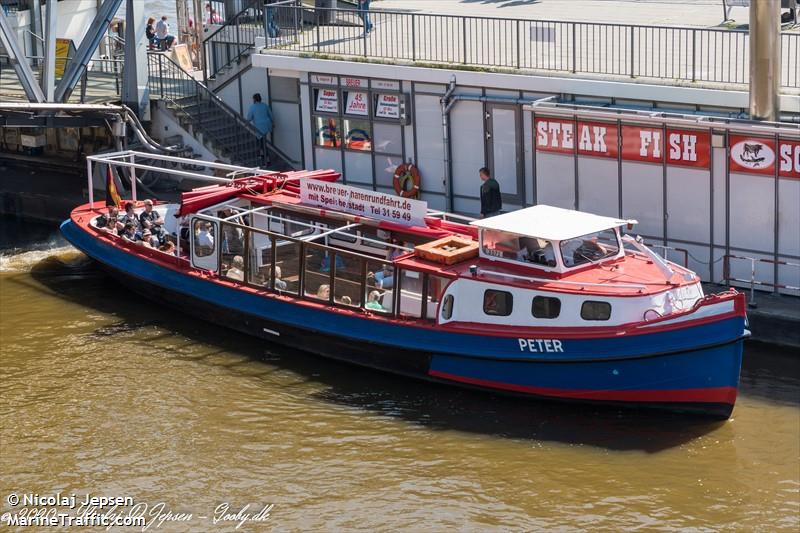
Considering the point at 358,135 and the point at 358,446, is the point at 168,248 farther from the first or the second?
the point at 358,446

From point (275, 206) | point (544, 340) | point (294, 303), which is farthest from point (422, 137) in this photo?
point (544, 340)

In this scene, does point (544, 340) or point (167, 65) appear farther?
point (167, 65)

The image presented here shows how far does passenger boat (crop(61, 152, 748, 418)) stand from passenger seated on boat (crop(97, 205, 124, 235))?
2.26 metres

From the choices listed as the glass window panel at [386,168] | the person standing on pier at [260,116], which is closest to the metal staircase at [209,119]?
the person standing on pier at [260,116]

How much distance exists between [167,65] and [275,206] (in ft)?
31.0

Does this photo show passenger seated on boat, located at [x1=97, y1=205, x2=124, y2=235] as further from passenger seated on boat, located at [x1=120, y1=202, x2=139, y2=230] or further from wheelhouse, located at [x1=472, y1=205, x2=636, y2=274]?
wheelhouse, located at [x1=472, y1=205, x2=636, y2=274]

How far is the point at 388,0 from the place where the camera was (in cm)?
3406

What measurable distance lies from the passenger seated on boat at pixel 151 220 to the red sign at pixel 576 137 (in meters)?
7.67

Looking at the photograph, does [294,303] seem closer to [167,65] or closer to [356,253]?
[356,253]

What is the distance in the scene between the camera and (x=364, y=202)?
23.0 meters

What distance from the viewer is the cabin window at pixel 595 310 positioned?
19531mm

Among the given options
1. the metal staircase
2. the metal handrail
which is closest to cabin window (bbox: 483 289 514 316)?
the metal handrail

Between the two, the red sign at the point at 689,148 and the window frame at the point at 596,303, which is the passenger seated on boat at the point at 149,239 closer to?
the window frame at the point at 596,303

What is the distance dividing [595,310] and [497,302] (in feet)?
5.14
